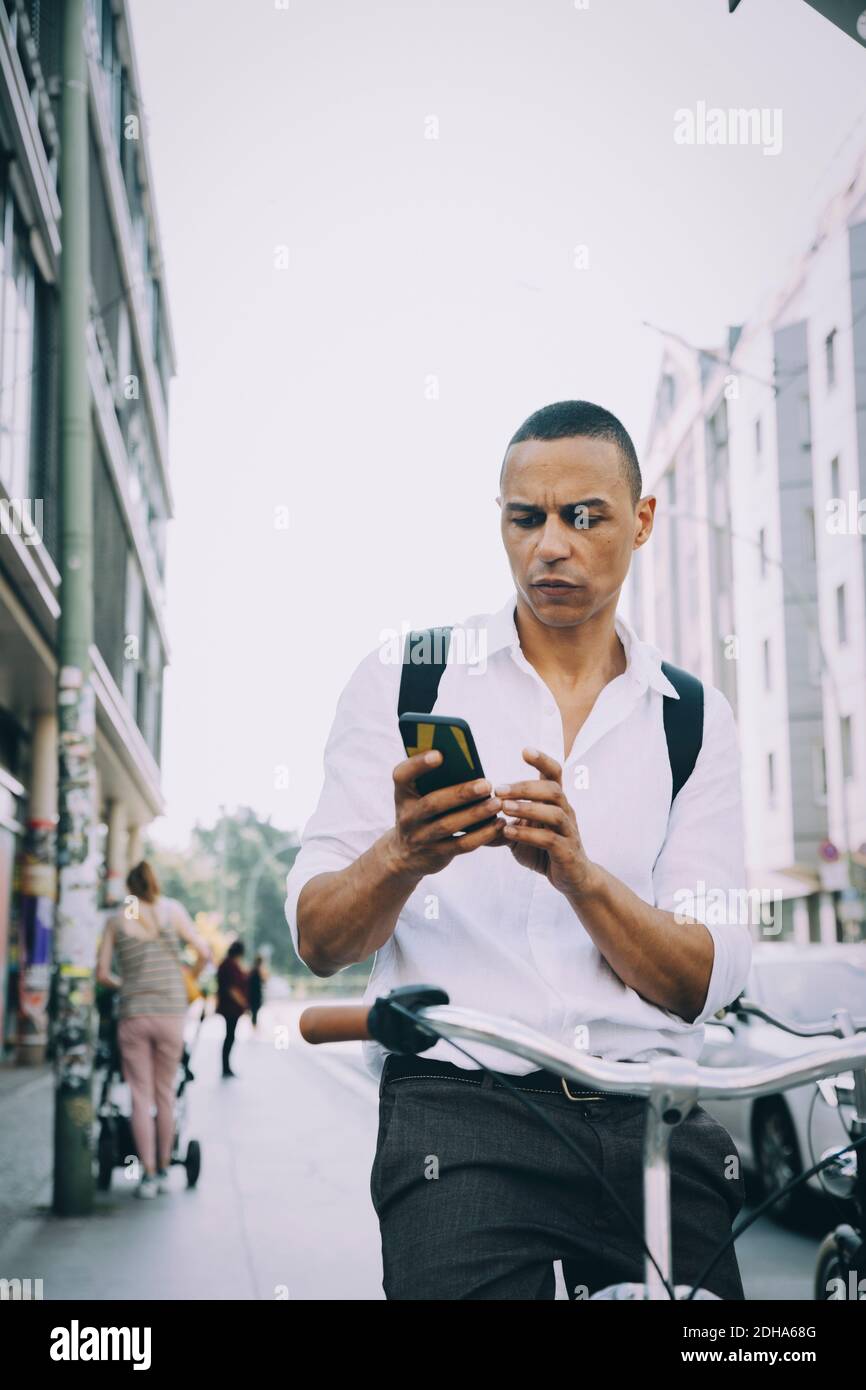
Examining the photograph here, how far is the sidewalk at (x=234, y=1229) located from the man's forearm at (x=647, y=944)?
96.1 inches

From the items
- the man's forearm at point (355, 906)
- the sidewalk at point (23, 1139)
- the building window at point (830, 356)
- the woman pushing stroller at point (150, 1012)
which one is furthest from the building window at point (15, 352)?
the building window at point (830, 356)

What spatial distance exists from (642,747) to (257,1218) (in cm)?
604

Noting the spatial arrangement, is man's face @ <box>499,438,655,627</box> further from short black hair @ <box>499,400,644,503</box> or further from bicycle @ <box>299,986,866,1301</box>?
bicycle @ <box>299,986,866,1301</box>

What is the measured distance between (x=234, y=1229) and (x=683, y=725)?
18.8ft

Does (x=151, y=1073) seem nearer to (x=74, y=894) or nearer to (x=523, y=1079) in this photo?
(x=74, y=894)

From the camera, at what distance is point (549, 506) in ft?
6.66

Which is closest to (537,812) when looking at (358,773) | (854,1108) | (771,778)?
(358,773)

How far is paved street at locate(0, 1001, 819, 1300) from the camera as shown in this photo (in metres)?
5.92

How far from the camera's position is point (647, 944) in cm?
191

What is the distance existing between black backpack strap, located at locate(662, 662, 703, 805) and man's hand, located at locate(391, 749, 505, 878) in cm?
42

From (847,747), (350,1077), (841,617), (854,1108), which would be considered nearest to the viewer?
(854,1108)

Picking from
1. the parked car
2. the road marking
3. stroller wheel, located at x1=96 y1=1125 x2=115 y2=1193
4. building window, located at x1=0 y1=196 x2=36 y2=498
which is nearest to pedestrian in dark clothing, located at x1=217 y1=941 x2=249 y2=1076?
the road marking

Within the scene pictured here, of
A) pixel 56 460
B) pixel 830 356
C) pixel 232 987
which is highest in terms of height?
pixel 830 356

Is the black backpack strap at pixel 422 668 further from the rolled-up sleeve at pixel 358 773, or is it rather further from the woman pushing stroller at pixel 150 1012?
the woman pushing stroller at pixel 150 1012
